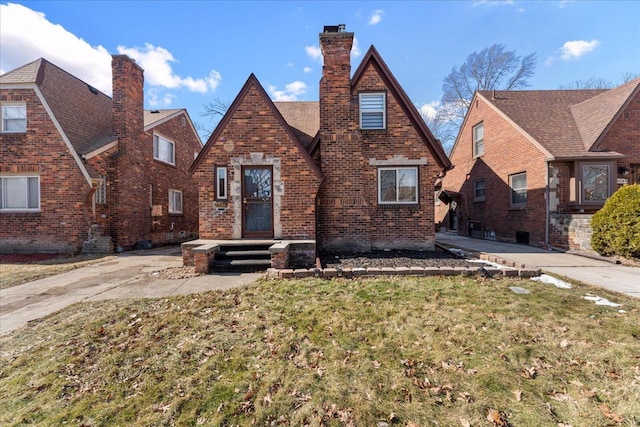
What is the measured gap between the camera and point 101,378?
3.15 metres


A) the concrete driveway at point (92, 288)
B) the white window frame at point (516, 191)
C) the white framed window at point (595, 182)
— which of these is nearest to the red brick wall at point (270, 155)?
the concrete driveway at point (92, 288)

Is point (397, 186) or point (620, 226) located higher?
point (397, 186)

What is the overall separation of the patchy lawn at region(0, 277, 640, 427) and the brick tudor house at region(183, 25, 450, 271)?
12.5 ft

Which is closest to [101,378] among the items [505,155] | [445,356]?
[445,356]

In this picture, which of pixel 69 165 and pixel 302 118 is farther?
pixel 302 118

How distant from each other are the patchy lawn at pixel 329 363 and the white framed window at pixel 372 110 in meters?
6.53

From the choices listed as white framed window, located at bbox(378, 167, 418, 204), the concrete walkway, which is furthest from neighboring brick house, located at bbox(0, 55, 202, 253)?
the concrete walkway

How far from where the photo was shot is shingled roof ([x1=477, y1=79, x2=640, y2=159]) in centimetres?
1112

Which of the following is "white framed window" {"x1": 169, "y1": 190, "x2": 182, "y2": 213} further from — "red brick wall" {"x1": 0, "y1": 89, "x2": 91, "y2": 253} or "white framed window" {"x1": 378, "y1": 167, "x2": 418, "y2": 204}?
"white framed window" {"x1": 378, "y1": 167, "x2": 418, "y2": 204}

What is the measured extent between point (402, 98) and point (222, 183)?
6.78 metres

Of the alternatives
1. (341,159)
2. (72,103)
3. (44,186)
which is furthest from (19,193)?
(341,159)

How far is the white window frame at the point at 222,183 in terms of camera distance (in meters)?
8.67

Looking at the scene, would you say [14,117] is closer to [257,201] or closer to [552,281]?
[257,201]

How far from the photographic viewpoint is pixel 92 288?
6.12m
